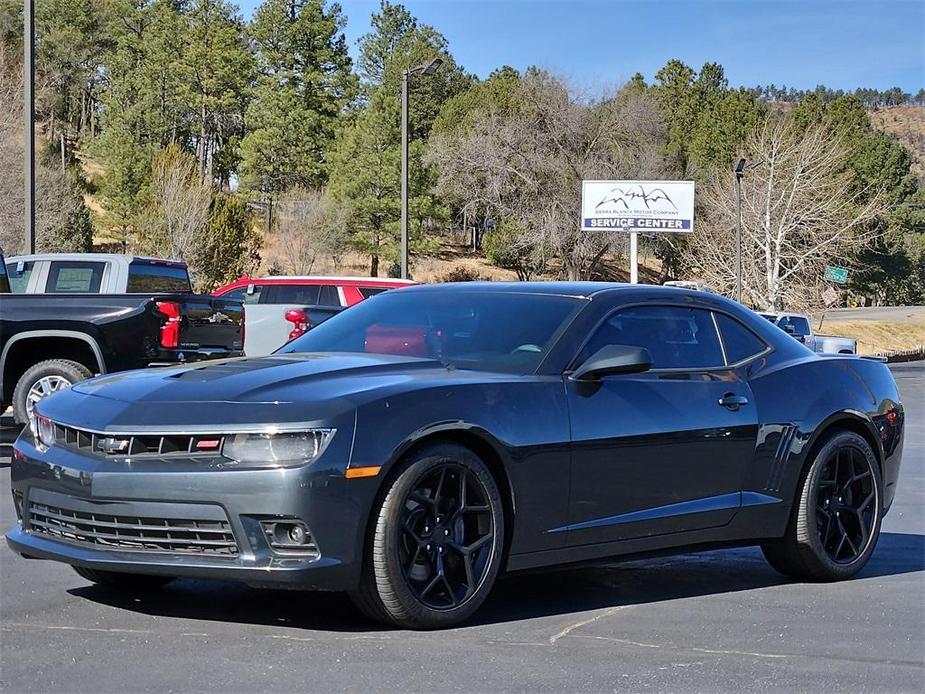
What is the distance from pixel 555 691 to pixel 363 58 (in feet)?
282

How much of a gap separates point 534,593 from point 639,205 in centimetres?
4734

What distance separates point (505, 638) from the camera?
5.27 metres

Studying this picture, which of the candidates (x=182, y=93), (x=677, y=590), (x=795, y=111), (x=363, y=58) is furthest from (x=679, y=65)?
(x=677, y=590)

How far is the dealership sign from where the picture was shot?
171 ft

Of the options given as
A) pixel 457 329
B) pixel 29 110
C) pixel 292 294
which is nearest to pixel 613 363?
pixel 457 329

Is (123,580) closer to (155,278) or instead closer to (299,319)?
(155,278)

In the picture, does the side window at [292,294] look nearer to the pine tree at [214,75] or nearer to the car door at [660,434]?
the car door at [660,434]

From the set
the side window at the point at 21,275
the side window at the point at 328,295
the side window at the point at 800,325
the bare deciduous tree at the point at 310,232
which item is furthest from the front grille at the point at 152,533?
the bare deciduous tree at the point at 310,232

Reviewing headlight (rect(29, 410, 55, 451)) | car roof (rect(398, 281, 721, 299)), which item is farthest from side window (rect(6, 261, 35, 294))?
headlight (rect(29, 410, 55, 451))

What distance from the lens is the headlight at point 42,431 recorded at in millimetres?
5539

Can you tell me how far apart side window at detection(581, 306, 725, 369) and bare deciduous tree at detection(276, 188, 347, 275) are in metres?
64.0

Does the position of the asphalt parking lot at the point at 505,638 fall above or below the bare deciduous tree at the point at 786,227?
below

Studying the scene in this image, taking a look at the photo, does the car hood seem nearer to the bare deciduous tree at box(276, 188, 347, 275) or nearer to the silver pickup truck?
the silver pickup truck

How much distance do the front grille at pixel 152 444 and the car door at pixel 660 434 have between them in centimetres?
161
